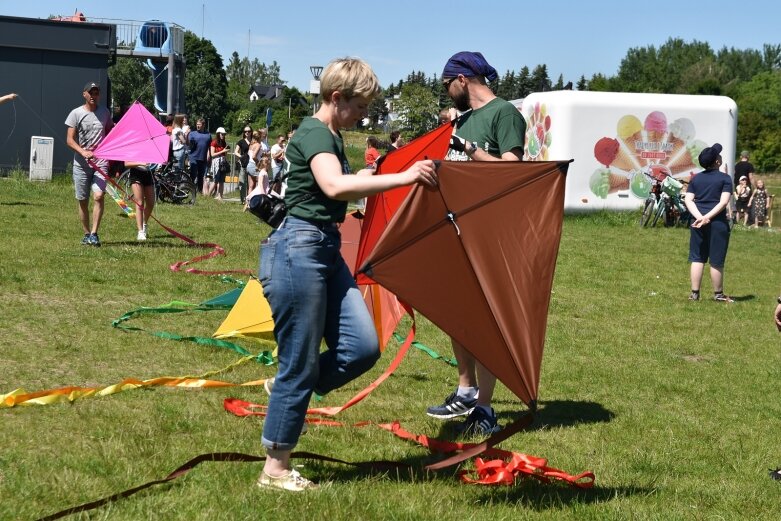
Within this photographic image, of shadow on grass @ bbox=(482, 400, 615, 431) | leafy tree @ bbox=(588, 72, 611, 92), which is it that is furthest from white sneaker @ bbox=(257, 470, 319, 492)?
leafy tree @ bbox=(588, 72, 611, 92)

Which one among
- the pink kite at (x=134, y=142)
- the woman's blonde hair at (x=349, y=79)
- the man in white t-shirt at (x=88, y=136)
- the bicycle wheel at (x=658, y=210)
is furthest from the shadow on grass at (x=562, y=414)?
the bicycle wheel at (x=658, y=210)

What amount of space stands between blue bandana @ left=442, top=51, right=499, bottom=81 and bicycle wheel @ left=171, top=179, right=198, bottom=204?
17774 millimetres

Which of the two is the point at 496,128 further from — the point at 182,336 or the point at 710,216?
the point at 710,216

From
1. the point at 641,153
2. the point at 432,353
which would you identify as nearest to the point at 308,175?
the point at 432,353

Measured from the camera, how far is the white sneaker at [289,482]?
15.2 ft

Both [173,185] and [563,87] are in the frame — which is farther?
[563,87]

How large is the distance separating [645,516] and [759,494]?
91 cm

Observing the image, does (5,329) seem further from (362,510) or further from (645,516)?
(645,516)

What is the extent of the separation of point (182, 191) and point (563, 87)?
9238 centimetres

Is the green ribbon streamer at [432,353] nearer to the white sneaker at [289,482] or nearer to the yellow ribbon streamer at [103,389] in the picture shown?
the yellow ribbon streamer at [103,389]

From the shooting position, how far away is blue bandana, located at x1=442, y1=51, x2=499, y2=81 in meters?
6.23

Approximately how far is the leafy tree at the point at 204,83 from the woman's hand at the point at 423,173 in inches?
4038

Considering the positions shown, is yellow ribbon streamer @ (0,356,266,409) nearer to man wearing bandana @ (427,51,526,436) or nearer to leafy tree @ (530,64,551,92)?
man wearing bandana @ (427,51,526,436)

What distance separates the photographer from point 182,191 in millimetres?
23422
